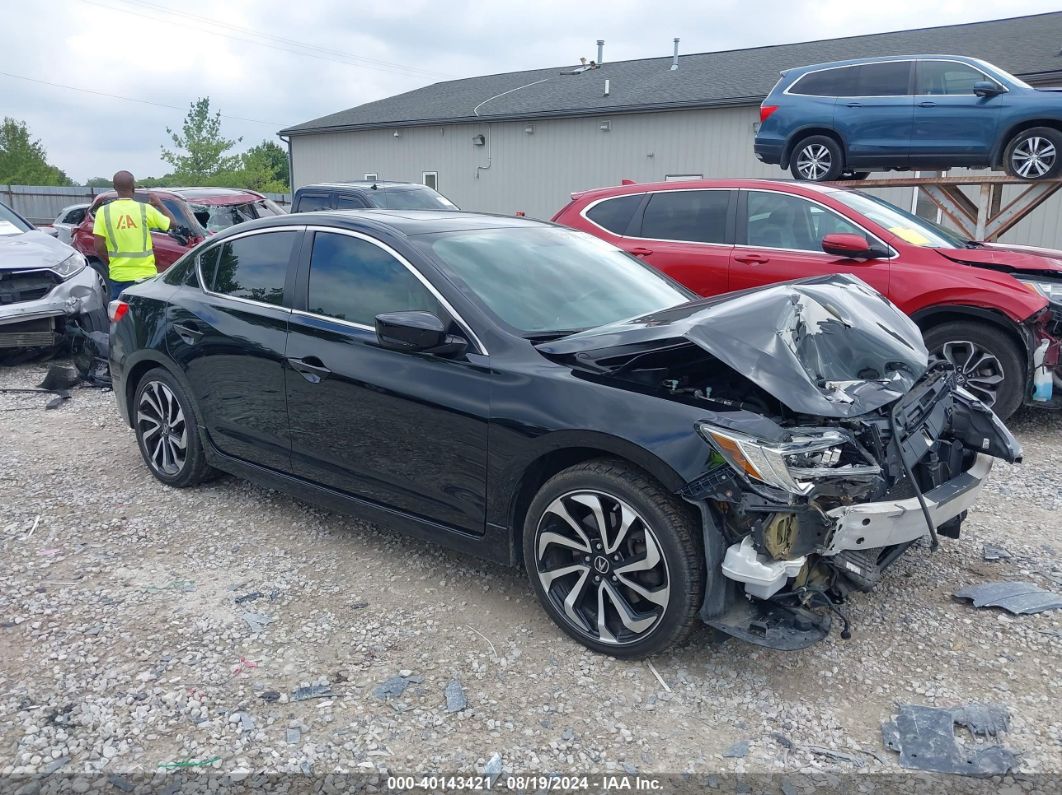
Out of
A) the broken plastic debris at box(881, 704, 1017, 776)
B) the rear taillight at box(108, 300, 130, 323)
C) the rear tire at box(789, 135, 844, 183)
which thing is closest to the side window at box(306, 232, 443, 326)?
the rear taillight at box(108, 300, 130, 323)

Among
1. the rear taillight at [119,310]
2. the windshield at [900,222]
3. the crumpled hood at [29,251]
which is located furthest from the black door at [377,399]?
the crumpled hood at [29,251]

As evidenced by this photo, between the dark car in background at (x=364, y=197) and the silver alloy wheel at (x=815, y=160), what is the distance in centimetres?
459

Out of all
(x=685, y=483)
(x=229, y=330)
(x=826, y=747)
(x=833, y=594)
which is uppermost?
(x=229, y=330)

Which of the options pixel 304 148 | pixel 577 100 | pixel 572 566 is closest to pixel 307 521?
pixel 572 566

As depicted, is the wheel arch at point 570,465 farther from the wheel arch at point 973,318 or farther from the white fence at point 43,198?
the white fence at point 43,198

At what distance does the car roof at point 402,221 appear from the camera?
390 centimetres

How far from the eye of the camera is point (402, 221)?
399 cm

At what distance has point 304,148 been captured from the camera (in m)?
28.2

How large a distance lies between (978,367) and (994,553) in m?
2.26

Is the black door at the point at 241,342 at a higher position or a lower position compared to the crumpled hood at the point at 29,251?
lower

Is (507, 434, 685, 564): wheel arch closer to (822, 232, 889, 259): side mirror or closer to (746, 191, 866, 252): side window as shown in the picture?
(822, 232, 889, 259): side mirror

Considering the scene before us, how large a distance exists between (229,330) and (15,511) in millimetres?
1636

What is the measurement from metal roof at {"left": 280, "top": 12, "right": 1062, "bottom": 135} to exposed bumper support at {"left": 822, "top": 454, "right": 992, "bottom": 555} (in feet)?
46.5

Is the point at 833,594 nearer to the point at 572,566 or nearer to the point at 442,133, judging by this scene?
the point at 572,566
